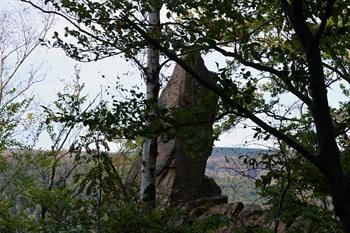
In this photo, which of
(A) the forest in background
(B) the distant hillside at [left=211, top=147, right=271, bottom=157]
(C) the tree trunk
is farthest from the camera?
(C) the tree trunk

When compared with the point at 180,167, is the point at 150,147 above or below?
above

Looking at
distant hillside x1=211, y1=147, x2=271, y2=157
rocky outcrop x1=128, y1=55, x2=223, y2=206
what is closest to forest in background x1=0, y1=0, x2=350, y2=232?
distant hillside x1=211, y1=147, x2=271, y2=157

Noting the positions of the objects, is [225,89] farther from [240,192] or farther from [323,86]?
[240,192]

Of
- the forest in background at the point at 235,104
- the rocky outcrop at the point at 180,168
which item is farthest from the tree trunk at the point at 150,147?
the rocky outcrop at the point at 180,168

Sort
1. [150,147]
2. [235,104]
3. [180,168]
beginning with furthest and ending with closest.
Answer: [180,168] → [150,147] → [235,104]

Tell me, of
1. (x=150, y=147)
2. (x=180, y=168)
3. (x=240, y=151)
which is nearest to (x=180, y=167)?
(x=180, y=168)

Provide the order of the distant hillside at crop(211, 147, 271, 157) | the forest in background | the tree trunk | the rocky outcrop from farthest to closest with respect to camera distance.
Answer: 1. the rocky outcrop
2. the tree trunk
3. the distant hillside at crop(211, 147, 271, 157)
4. the forest in background

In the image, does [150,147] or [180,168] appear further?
[180,168]

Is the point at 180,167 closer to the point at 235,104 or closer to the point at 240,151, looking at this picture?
the point at 240,151

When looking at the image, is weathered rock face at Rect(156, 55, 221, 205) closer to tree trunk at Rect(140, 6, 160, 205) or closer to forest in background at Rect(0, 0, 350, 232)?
tree trunk at Rect(140, 6, 160, 205)

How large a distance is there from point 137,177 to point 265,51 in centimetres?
1359

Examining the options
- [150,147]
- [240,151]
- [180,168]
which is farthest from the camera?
[180,168]

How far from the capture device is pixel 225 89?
3.13m

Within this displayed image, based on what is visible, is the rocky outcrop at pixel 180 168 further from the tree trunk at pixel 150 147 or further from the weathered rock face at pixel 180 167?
the tree trunk at pixel 150 147
